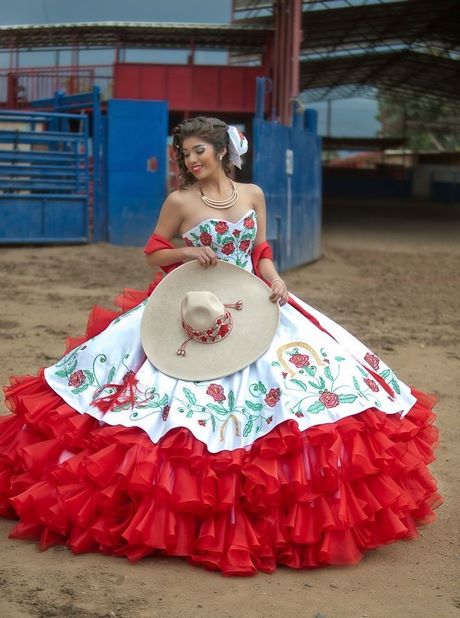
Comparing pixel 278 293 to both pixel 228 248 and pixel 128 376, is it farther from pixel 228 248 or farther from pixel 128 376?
pixel 128 376

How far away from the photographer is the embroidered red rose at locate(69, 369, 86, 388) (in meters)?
3.78

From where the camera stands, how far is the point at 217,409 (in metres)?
3.54

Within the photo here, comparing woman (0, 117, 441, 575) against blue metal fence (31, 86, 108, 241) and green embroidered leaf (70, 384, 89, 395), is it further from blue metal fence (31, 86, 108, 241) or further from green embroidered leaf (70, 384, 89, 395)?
blue metal fence (31, 86, 108, 241)

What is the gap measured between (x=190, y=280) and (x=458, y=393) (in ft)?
9.86

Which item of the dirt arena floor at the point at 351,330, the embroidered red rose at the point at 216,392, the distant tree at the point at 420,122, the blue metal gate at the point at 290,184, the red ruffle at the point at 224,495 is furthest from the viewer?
the distant tree at the point at 420,122

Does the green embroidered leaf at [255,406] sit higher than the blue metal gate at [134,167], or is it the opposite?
the blue metal gate at [134,167]

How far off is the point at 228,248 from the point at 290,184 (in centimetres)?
854

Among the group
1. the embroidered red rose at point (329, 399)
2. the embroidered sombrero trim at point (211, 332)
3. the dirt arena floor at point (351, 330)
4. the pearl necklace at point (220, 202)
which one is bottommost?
the dirt arena floor at point (351, 330)

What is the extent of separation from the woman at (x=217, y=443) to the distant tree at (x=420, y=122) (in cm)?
3697

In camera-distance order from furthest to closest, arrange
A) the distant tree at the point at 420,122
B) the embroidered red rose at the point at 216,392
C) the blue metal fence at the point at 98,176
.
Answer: the distant tree at the point at 420,122
the blue metal fence at the point at 98,176
the embroidered red rose at the point at 216,392

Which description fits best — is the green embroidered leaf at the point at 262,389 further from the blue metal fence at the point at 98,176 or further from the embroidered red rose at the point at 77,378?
the blue metal fence at the point at 98,176

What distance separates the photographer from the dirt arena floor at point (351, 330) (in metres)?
3.16

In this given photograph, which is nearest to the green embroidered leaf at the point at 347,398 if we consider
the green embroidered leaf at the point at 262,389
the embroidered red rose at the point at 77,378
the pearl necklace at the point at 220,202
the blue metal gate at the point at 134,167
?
the green embroidered leaf at the point at 262,389

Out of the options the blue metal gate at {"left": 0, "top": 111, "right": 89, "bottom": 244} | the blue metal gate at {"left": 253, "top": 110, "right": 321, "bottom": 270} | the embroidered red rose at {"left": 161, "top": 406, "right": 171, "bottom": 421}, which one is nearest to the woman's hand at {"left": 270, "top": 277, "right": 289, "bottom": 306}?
the embroidered red rose at {"left": 161, "top": 406, "right": 171, "bottom": 421}
